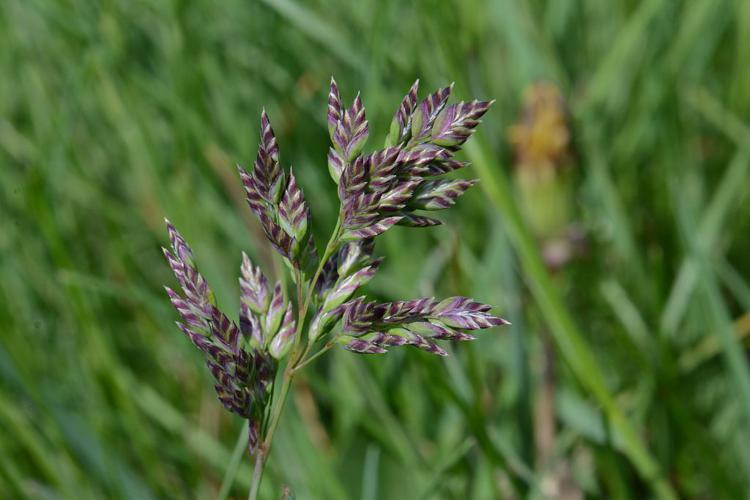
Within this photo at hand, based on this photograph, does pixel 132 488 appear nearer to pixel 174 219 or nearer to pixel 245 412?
pixel 174 219

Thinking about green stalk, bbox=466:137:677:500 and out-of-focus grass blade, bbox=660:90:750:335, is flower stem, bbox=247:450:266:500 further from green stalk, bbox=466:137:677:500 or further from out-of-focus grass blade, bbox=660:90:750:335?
out-of-focus grass blade, bbox=660:90:750:335

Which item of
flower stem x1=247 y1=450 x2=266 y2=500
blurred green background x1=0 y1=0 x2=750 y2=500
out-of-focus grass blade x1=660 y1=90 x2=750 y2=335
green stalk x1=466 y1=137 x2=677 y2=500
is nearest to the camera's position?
flower stem x1=247 y1=450 x2=266 y2=500

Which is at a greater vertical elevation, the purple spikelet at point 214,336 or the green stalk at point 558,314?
the green stalk at point 558,314

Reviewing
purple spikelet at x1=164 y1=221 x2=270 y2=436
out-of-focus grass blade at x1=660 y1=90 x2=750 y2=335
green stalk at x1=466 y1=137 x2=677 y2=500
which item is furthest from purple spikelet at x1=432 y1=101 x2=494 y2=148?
out-of-focus grass blade at x1=660 y1=90 x2=750 y2=335

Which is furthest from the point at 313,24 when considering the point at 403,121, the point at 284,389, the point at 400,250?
→ the point at 284,389

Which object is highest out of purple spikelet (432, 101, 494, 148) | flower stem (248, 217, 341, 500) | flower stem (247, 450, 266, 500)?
purple spikelet (432, 101, 494, 148)

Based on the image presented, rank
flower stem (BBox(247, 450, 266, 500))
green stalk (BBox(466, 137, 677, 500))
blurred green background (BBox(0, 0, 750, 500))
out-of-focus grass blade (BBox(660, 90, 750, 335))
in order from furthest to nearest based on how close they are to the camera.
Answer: out-of-focus grass blade (BBox(660, 90, 750, 335)), blurred green background (BBox(0, 0, 750, 500)), green stalk (BBox(466, 137, 677, 500)), flower stem (BBox(247, 450, 266, 500))

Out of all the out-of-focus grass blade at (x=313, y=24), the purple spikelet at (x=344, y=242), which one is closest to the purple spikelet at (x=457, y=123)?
the purple spikelet at (x=344, y=242)

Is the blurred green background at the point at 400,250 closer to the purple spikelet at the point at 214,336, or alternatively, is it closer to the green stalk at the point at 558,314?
the green stalk at the point at 558,314

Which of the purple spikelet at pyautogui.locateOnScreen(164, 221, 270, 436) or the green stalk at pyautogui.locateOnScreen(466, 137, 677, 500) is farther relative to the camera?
the green stalk at pyautogui.locateOnScreen(466, 137, 677, 500)
